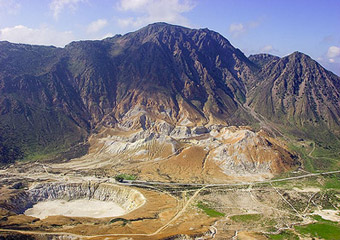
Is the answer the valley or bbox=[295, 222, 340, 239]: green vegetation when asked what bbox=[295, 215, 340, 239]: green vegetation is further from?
the valley

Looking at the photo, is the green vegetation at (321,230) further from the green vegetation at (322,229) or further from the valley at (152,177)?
the valley at (152,177)

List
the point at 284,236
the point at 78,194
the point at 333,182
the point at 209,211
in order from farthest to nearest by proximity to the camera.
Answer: the point at 333,182 → the point at 78,194 → the point at 209,211 → the point at 284,236

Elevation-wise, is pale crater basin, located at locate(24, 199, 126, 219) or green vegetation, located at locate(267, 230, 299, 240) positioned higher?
pale crater basin, located at locate(24, 199, 126, 219)

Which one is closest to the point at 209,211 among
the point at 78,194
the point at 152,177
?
the point at 152,177

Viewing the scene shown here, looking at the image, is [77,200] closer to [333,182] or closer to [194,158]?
[194,158]

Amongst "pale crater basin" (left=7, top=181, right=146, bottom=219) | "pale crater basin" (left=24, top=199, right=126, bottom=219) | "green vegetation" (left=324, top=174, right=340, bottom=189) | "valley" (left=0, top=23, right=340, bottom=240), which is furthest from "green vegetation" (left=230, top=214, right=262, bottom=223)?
"green vegetation" (left=324, top=174, right=340, bottom=189)
